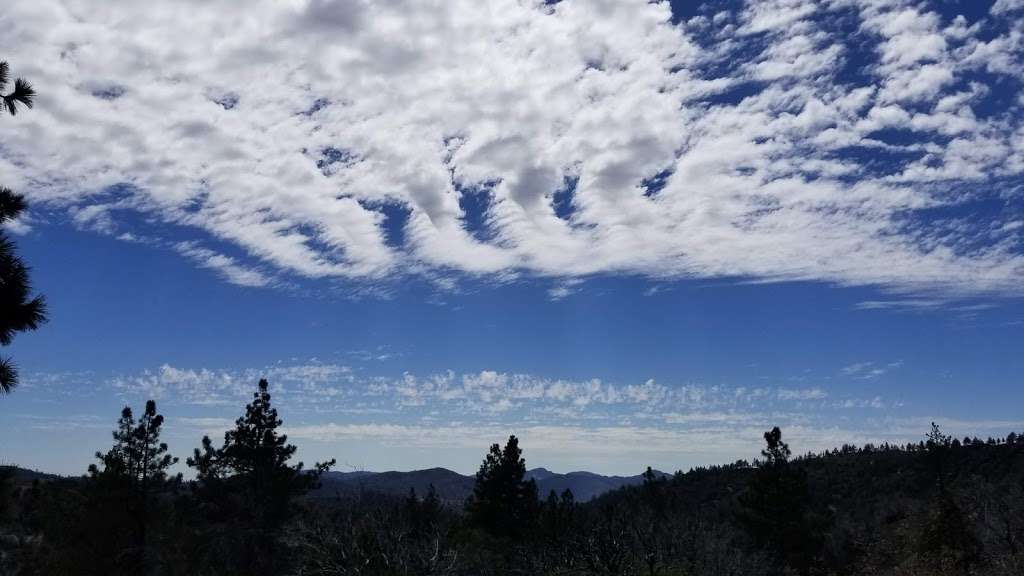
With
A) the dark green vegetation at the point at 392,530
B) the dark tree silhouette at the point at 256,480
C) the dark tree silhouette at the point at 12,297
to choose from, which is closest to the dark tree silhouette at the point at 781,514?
the dark green vegetation at the point at 392,530

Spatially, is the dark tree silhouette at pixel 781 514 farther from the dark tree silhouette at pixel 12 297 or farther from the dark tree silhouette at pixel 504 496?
the dark tree silhouette at pixel 12 297

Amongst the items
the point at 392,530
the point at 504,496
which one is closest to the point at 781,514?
the point at 504,496

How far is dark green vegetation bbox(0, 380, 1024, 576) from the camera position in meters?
22.7

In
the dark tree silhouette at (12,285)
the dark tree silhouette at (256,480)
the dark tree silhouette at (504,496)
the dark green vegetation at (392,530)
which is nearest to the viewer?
the dark tree silhouette at (12,285)

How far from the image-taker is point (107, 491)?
26.3m

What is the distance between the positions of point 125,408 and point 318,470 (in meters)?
9.18

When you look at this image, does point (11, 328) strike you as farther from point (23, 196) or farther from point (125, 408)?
point (125, 408)

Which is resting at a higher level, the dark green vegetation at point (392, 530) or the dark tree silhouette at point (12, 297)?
the dark tree silhouette at point (12, 297)

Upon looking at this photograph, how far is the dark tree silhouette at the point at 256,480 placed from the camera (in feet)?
104

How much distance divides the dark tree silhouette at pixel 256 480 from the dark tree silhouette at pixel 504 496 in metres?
12.1

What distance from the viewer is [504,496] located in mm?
42250

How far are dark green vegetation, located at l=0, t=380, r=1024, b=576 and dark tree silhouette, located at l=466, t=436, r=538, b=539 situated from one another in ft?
0.27

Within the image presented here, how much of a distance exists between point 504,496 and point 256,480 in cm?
1540

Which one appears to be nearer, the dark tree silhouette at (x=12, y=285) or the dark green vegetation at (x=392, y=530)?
the dark tree silhouette at (x=12, y=285)
